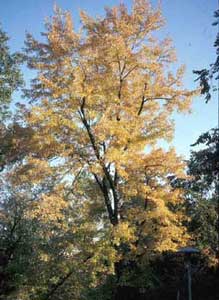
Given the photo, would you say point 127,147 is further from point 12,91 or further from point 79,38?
point 12,91

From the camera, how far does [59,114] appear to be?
1180 cm

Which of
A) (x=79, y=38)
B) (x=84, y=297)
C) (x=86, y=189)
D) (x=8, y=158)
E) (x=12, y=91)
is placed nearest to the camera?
(x=84, y=297)

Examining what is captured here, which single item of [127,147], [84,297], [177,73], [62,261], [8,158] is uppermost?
[177,73]

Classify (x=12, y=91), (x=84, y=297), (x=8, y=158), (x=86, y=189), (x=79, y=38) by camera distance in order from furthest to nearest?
(x=12, y=91) → (x=8, y=158) → (x=86, y=189) → (x=79, y=38) → (x=84, y=297)

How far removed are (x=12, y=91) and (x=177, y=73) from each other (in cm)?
699

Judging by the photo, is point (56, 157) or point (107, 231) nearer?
point (107, 231)

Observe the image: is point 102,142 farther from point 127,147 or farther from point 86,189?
point 86,189

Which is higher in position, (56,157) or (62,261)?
(56,157)

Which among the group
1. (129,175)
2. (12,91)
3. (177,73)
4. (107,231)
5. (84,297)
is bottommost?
(84,297)

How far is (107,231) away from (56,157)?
3.01 metres

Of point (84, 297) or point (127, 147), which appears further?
point (127, 147)

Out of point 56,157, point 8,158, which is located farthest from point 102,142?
point 8,158

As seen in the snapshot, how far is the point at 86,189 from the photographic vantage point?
43.4ft

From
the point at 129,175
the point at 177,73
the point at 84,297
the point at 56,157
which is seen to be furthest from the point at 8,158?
the point at 177,73
